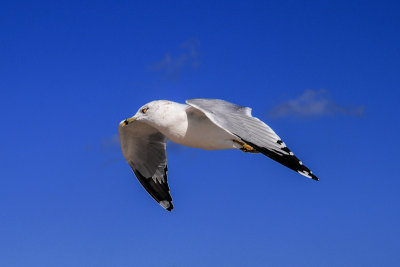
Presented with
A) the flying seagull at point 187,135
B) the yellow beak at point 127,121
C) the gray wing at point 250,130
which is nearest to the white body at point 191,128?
the flying seagull at point 187,135

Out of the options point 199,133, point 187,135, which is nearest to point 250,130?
point 199,133

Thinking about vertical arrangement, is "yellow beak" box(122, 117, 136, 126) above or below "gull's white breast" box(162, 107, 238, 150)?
above

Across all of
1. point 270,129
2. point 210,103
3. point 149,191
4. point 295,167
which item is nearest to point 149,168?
point 149,191

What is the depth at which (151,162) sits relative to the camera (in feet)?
29.2

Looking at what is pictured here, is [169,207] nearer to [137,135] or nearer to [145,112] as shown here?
[137,135]

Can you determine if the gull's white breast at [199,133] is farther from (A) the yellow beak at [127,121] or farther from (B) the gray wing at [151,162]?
(B) the gray wing at [151,162]

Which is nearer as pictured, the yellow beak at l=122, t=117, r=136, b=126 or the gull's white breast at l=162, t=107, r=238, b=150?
the gull's white breast at l=162, t=107, r=238, b=150

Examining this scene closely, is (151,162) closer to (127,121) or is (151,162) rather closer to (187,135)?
(127,121)

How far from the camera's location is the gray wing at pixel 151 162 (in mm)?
8695

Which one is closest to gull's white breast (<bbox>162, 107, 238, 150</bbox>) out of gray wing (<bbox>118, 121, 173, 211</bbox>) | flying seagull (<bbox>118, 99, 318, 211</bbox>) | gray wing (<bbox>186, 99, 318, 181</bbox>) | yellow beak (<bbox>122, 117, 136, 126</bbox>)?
flying seagull (<bbox>118, 99, 318, 211</bbox>)

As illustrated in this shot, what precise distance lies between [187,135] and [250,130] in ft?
3.55

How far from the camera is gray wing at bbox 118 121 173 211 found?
8.70m

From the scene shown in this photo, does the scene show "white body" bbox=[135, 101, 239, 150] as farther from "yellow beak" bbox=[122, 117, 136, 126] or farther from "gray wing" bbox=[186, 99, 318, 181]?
"yellow beak" bbox=[122, 117, 136, 126]

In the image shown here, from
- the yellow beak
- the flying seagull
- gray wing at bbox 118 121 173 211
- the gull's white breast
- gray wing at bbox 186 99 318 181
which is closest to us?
gray wing at bbox 186 99 318 181
